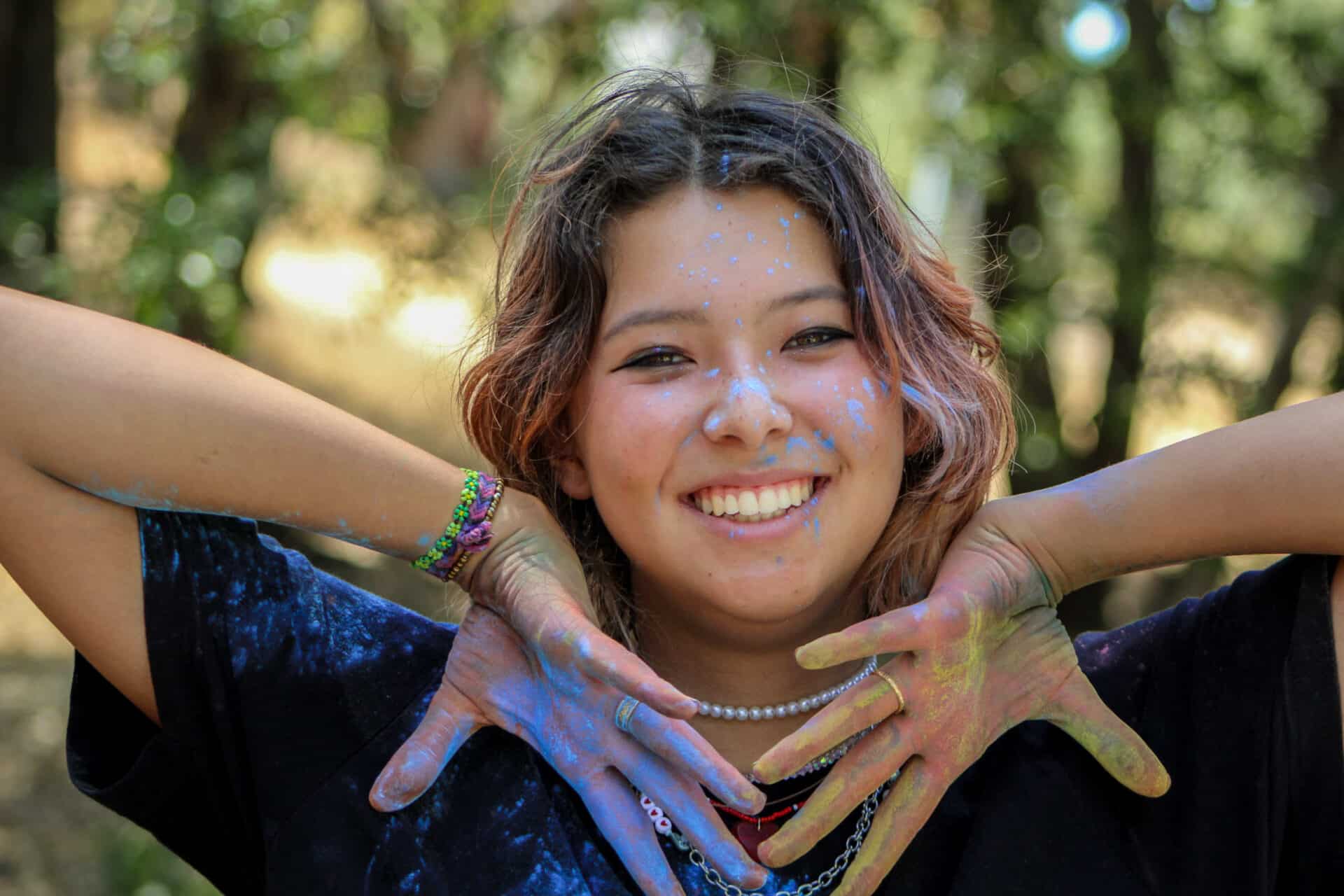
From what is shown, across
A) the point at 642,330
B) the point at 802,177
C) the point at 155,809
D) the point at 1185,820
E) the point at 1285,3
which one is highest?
the point at 1285,3

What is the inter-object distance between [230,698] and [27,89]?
10.2 feet

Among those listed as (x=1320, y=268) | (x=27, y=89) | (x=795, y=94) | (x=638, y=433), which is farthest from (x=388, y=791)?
(x=27, y=89)

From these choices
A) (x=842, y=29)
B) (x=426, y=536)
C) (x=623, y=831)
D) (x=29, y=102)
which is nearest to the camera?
(x=623, y=831)

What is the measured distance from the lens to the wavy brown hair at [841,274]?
1.73 metres

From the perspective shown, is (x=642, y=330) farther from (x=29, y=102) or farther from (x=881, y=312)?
(x=29, y=102)

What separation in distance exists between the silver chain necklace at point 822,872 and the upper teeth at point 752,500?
341mm

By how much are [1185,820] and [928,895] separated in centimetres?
30

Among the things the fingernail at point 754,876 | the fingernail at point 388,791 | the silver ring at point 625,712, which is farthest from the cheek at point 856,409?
the fingernail at point 388,791

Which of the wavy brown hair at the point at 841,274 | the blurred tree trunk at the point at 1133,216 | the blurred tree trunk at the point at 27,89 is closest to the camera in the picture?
the wavy brown hair at the point at 841,274

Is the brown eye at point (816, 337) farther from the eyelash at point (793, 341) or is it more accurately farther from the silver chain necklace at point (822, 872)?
the silver chain necklace at point (822, 872)

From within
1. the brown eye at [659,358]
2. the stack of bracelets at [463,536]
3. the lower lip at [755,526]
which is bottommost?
the stack of bracelets at [463,536]

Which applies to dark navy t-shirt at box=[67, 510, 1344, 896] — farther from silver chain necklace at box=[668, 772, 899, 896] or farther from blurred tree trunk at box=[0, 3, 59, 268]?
blurred tree trunk at box=[0, 3, 59, 268]

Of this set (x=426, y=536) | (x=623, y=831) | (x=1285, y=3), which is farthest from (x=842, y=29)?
(x=623, y=831)

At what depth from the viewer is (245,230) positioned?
10.9 ft
